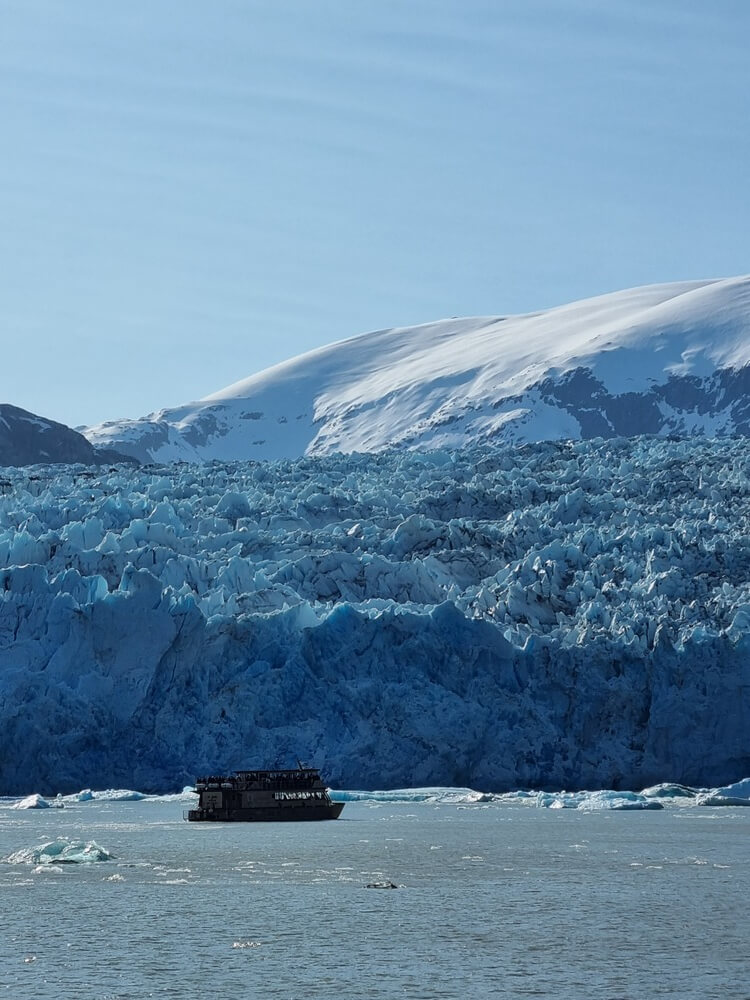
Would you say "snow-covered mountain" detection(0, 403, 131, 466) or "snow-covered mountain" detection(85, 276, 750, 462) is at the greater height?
"snow-covered mountain" detection(85, 276, 750, 462)

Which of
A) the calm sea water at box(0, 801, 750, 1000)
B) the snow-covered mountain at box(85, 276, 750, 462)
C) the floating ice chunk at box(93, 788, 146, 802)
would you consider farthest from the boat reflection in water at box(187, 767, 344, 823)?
the snow-covered mountain at box(85, 276, 750, 462)

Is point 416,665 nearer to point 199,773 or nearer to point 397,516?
point 199,773

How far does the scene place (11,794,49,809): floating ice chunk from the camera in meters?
40.7

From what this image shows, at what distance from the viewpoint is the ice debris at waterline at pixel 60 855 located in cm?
3033

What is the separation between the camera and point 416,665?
4203cm

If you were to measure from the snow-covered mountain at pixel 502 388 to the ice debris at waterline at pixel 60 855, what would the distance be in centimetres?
8461

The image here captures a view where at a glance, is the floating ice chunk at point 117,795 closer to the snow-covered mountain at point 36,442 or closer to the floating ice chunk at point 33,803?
the floating ice chunk at point 33,803

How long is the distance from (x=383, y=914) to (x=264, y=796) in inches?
637

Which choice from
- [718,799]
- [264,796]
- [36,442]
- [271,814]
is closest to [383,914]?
[264,796]

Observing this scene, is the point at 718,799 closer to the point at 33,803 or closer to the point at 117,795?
the point at 117,795

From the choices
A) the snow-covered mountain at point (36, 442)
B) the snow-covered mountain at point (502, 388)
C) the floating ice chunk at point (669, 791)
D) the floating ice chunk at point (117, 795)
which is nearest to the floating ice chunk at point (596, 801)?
the floating ice chunk at point (669, 791)

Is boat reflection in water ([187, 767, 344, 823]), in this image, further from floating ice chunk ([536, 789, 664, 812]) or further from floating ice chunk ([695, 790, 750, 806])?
floating ice chunk ([695, 790, 750, 806])

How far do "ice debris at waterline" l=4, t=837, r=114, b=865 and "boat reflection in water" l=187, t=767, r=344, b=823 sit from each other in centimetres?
833

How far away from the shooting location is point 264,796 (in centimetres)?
4031
